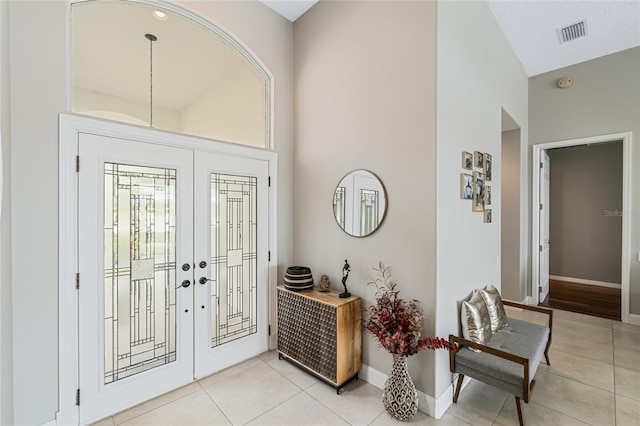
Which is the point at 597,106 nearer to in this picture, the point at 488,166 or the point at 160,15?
the point at 488,166

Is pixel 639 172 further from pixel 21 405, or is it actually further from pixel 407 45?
pixel 21 405

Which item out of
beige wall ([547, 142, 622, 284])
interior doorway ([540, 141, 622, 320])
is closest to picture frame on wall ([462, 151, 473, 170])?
interior doorway ([540, 141, 622, 320])

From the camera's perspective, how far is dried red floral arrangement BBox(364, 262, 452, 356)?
204 cm

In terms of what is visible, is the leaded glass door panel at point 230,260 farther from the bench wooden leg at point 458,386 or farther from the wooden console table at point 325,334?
the bench wooden leg at point 458,386

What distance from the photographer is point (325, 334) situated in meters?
2.48

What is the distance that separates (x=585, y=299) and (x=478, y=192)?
13.3 ft

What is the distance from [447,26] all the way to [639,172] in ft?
12.2

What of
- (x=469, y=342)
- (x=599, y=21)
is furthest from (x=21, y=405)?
(x=599, y=21)

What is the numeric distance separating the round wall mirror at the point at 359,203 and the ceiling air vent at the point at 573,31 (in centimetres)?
329

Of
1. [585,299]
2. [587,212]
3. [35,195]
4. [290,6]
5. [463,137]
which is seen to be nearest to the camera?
[35,195]

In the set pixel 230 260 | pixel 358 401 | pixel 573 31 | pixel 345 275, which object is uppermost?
pixel 573 31

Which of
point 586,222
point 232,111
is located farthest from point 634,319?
point 232,111

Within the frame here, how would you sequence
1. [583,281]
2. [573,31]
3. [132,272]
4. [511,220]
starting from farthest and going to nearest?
1. [583,281]
2. [511,220]
3. [573,31]
4. [132,272]

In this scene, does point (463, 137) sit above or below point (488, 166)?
above
